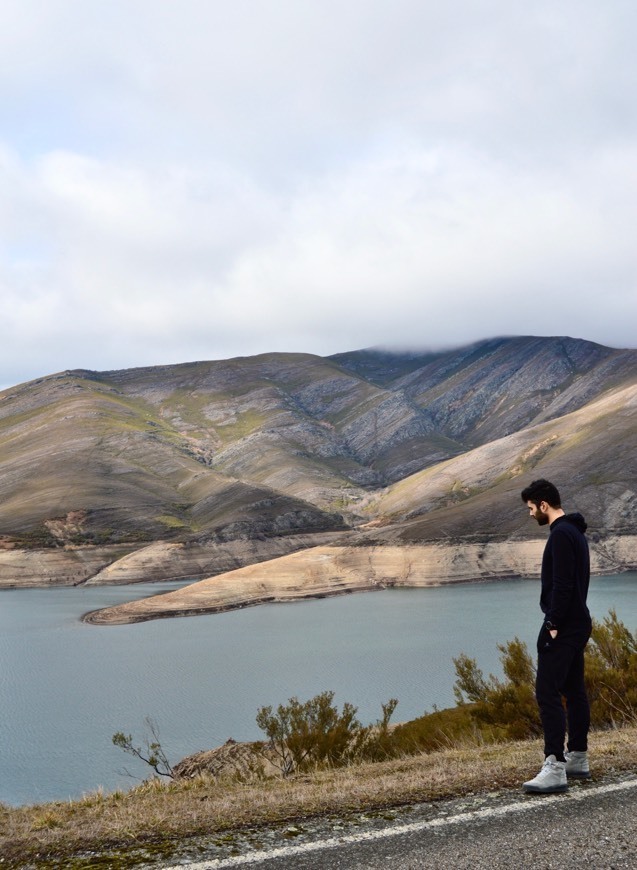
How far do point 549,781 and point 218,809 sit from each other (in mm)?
2805

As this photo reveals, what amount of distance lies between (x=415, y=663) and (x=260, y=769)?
38.3 meters

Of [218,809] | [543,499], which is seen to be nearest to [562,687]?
[543,499]

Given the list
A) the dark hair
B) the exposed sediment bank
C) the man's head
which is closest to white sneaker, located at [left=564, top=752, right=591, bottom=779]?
the man's head

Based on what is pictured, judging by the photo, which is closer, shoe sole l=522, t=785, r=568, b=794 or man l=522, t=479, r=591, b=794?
shoe sole l=522, t=785, r=568, b=794

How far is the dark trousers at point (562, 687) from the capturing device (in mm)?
6016

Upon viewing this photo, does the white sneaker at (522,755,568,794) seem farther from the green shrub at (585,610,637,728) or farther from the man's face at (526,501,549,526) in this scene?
the green shrub at (585,610,637,728)

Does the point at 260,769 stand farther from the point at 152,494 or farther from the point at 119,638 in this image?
the point at 152,494

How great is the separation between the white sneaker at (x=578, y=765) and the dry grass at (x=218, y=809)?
145mm

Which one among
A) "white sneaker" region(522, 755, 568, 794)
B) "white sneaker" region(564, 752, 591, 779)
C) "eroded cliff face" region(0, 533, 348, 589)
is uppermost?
"white sneaker" region(522, 755, 568, 794)

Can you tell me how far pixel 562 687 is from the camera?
620 centimetres

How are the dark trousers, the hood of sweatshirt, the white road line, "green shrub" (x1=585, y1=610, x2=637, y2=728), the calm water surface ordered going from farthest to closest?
the calm water surface, "green shrub" (x1=585, y1=610, x2=637, y2=728), the hood of sweatshirt, the dark trousers, the white road line

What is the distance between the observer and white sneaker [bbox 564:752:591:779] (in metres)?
5.91

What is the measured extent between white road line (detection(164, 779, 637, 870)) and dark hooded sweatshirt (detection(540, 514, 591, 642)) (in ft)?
4.21

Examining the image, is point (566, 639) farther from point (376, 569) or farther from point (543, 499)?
point (376, 569)
